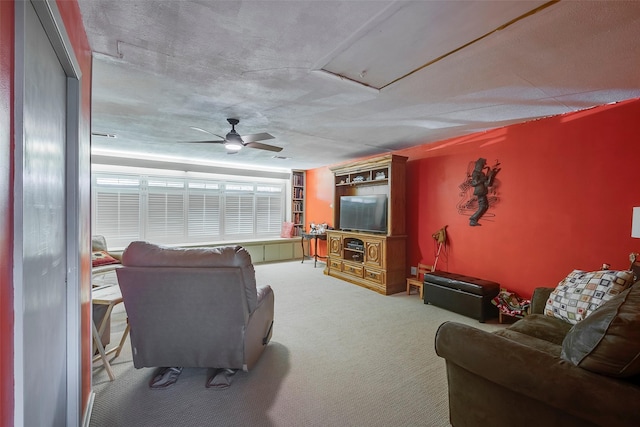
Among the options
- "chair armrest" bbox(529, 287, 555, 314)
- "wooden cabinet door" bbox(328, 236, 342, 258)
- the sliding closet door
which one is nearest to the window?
"wooden cabinet door" bbox(328, 236, 342, 258)

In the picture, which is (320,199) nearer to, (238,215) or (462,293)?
(238,215)

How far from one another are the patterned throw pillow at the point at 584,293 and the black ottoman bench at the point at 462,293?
0.99 meters

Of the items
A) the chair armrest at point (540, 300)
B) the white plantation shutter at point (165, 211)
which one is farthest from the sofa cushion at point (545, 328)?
the white plantation shutter at point (165, 211)

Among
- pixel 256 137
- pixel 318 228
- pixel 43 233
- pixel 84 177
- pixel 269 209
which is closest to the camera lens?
pixel 43 233

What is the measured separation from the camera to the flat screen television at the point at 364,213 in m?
4.74

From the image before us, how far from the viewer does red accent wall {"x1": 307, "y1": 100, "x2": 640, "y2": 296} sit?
2.72 meters

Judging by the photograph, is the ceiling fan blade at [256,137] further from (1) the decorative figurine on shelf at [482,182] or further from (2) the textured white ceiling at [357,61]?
(1) the decorative figurine on shelf at [482,182]

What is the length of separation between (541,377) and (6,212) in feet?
6.51

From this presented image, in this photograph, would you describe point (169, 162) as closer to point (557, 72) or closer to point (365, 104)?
point (365, 104)

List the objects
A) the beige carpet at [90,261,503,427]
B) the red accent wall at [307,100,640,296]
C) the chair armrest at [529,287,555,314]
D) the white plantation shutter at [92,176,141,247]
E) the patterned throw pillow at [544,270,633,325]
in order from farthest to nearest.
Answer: the white plantation shutter at [92,176,141,247] < the red accent wall at [307,100,640,296] < the chair armrest at [529,287,555,314] < the patterned throw pillow at [544,270,633,325] < the beige carpet at [90,261,503,427]

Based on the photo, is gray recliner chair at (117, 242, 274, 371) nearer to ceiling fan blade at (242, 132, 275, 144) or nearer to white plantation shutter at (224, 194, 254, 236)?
ceiling fan blade at (242, 132, 275, 144)

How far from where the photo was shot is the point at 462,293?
A: 3506 mm

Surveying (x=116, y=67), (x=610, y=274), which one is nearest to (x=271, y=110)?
(x=116, y=67)

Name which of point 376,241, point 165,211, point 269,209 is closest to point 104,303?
point 376,241
